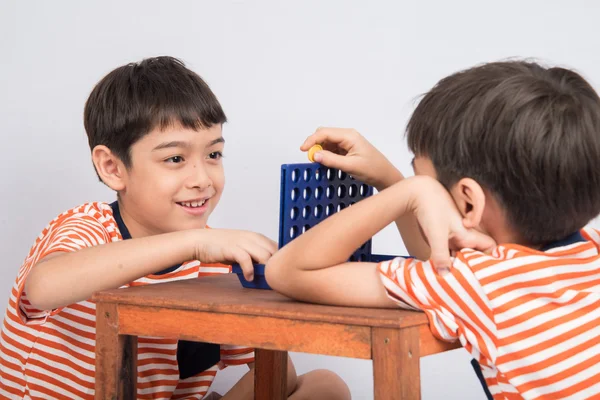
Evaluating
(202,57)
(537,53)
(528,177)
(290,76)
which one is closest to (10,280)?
(202,57)

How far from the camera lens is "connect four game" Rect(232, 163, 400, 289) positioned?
104cm

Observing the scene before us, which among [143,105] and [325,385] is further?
[325,385]

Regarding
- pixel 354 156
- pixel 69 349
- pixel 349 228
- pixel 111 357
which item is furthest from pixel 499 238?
pixel 69 349

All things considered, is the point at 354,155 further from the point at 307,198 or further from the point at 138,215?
the point at 138,215

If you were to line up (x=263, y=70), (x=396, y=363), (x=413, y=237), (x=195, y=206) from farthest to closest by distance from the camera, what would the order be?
1. (x=263, y=70)
2. (x=195, y=206)
3. (x=413, y=237)
4. (x=396, y=363)

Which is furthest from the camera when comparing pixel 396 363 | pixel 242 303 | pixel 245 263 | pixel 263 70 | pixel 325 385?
pixel 263 70

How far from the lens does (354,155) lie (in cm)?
117

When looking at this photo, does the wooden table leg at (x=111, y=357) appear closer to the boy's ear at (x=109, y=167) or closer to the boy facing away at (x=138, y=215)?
the boy facing away at (x=138, y=215)

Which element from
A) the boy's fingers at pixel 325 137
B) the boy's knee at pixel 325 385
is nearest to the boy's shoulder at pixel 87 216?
the boy's fingers at pixel 325 137

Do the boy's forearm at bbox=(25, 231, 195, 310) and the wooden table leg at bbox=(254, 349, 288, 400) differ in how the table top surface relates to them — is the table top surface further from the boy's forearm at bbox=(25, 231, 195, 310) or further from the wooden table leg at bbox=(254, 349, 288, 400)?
the wooden table leg at bbox=(254, 349, 288, 400)

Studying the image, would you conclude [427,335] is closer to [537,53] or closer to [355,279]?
[355,279]

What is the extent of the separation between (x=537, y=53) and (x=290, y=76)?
0.59 metres

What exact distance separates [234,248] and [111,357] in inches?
8.1

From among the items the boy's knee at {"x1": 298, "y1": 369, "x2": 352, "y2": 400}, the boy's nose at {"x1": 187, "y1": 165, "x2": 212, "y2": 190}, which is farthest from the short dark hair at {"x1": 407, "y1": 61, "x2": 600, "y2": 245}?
the boy's knee at {"x1": 298, "y1": 369, "x2": 352, "y2": 400}
